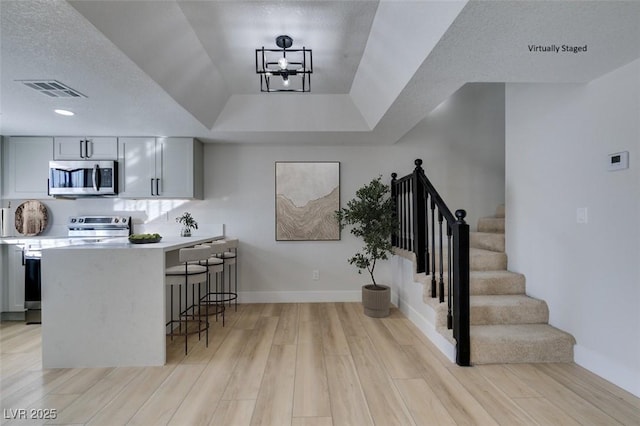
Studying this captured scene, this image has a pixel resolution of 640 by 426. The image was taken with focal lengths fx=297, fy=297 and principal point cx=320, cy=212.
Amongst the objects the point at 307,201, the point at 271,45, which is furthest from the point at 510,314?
the point at 271,45

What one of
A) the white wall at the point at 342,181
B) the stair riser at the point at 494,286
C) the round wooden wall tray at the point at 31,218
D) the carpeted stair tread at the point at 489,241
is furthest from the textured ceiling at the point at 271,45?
the stair riser at the point at 494,286

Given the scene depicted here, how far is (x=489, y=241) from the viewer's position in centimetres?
355

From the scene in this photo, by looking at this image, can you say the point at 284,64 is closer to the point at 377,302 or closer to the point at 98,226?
the point at 377,302

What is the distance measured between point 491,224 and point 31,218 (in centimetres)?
616

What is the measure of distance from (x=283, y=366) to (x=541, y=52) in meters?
2.82

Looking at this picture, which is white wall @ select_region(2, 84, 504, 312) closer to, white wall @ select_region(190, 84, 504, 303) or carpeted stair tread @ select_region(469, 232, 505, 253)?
white wall @ select_region(190, 84, 504, 303)

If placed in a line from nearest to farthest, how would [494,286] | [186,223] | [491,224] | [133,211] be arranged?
[494,286] → [186,223] → [491,224] → [133,211]

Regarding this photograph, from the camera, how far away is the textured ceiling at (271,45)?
5.25 feet

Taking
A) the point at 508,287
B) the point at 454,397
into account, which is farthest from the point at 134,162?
the point at 508,287

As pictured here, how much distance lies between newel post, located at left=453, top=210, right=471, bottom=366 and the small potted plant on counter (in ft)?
10.1

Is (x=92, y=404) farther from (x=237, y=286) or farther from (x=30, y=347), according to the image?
(x=237, y=286)

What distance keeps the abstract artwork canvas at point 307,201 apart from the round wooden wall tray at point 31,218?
3166 millimetres

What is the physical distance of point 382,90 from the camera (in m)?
2.77

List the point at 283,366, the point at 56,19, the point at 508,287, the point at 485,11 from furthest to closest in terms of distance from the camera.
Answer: the point at 508,287 < the point at 283,366 < the point at 56,19 < the point at 485,11
